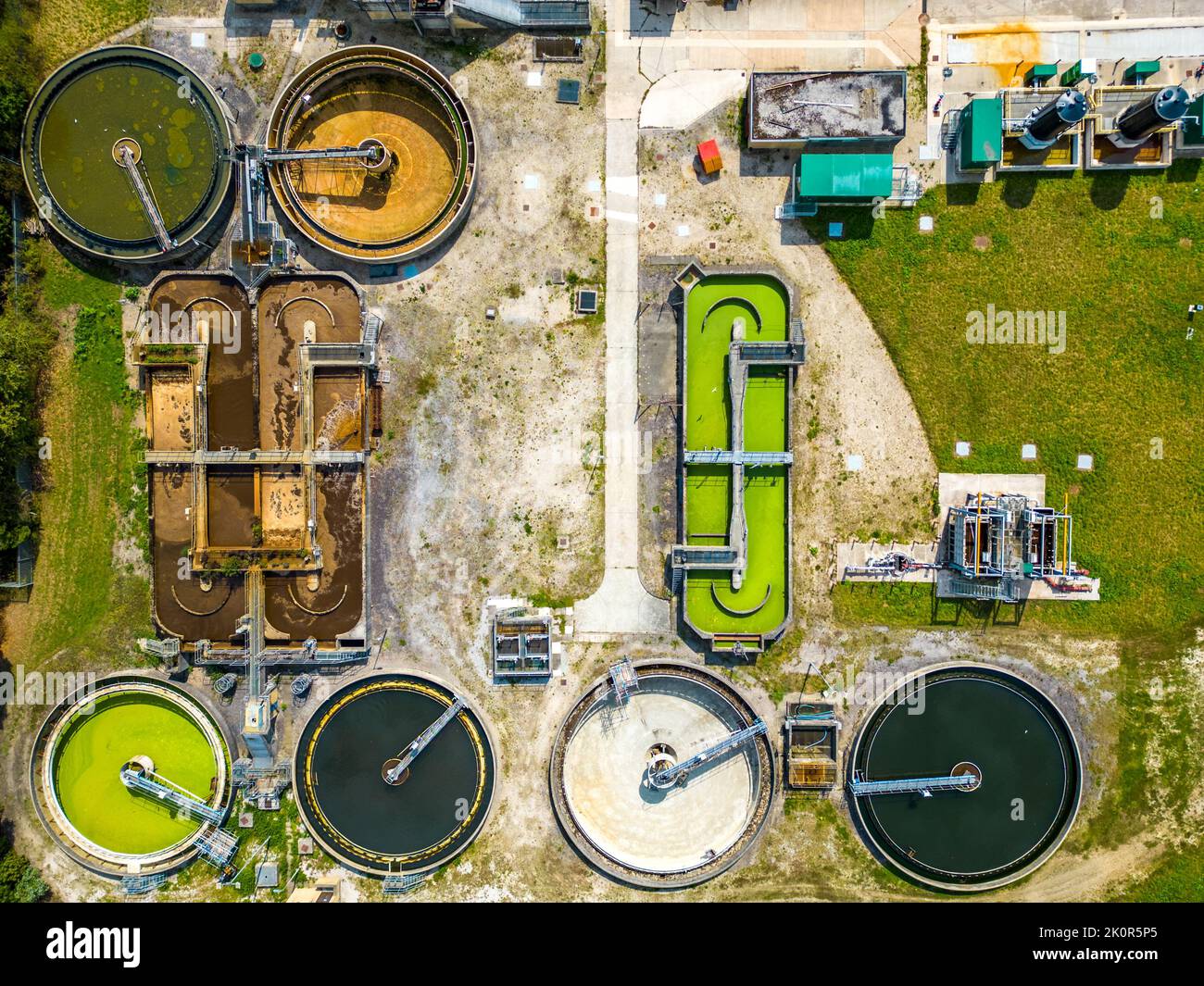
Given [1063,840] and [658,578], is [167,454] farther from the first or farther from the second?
[1063,840]

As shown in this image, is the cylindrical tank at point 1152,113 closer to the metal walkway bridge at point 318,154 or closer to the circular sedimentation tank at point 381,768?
the metal walkway bridge at point 318,154

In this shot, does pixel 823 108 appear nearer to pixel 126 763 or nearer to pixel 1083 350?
pixel 1083 350

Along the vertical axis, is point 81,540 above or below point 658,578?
above

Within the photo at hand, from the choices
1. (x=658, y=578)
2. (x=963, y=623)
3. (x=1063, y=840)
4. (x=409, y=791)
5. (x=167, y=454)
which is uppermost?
(x=167, y=454)

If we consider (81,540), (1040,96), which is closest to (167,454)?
(81,540)

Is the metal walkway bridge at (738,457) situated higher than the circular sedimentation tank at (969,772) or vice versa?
the metal walkway bridge at (738,457)

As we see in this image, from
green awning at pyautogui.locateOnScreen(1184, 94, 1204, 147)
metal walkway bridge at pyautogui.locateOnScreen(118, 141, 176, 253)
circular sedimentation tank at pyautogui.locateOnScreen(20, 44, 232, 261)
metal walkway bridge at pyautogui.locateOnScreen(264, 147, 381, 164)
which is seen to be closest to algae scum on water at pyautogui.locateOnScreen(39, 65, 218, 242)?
circular sedimentation tank at pyautogui.locateOnScreen(20, 44, 232, 261)

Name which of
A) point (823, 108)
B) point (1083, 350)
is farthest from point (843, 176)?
point (1083, 350)

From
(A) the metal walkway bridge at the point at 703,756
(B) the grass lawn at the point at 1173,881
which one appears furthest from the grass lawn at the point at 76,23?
(B) the grass lawn at the point at 1173,881
